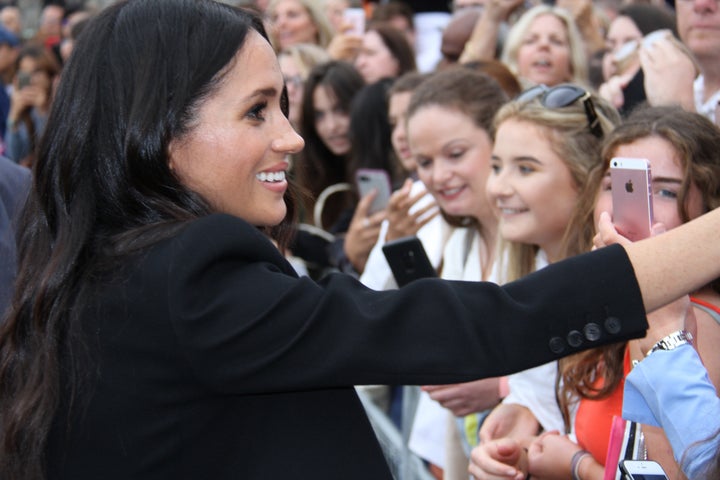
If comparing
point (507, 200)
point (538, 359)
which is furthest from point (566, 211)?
point (538, 359)

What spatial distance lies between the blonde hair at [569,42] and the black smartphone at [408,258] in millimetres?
2608

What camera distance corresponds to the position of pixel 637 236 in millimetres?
2078

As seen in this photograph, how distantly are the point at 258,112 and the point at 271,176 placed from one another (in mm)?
128

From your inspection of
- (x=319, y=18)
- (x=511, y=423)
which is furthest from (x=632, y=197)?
(x=319, y=18)

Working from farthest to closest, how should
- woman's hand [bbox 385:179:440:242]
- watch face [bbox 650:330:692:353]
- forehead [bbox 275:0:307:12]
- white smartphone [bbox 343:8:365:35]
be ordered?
forehead [bbox 275:0:307:12]
white smartphone [bbox 343:8:365:35]
woman's hand [bbox 385:179:440:242]
watch face [bbox 650:330:692:353]

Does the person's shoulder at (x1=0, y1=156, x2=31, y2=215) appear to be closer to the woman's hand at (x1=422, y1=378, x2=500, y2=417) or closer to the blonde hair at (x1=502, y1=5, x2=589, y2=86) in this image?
the woman's hand at (x1=422, y1=378, x2=500, y2=417)

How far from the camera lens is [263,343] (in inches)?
64.5

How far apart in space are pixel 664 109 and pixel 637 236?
0.76 m

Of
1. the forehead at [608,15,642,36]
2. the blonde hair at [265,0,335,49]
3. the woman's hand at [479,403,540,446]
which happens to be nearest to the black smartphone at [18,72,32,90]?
the blonde hair at [265,0,335,49]

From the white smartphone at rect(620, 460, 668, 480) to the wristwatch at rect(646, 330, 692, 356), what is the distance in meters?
0.23

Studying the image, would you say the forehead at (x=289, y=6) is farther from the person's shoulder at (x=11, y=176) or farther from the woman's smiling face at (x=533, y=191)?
the person's shoulder at (x=11, y=176)

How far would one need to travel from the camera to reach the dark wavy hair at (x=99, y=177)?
1732mm

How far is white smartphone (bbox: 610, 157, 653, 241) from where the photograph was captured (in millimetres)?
2033

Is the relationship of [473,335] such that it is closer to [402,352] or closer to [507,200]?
[402,352]
